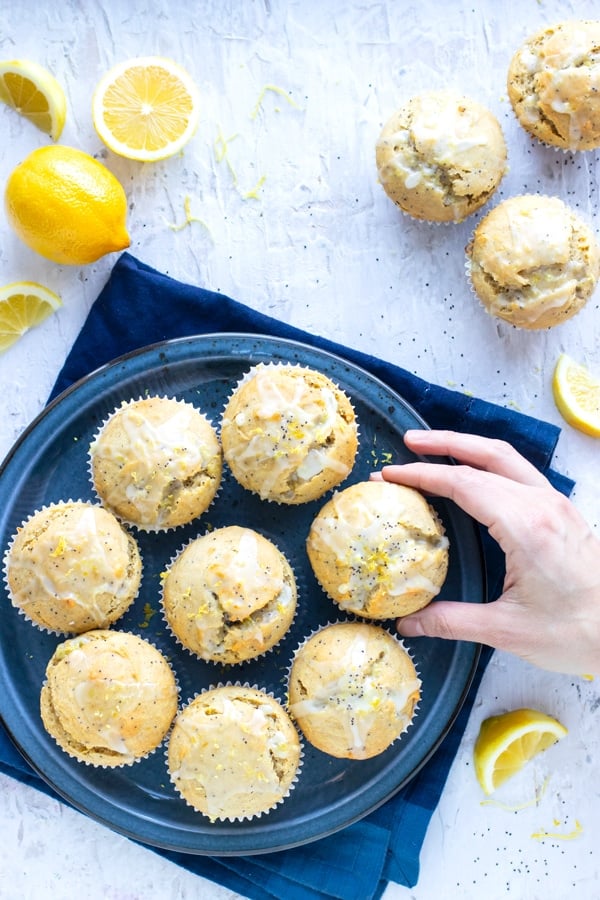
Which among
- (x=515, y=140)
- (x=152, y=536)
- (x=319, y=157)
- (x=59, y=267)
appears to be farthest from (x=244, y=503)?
(x=515, y=140)

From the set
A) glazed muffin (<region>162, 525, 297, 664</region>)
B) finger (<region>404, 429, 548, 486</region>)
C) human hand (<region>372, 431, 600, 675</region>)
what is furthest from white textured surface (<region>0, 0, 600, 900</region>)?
glazed muffin (<region>162, 525, 297, 664</region>)

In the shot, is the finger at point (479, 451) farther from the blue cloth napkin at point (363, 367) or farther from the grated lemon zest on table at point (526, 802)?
the grated lemon zest on table at point (526, 802)

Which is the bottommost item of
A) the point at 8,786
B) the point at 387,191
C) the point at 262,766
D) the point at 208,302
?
the point at 8,786

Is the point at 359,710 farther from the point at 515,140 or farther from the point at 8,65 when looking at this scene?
the point at 8,65

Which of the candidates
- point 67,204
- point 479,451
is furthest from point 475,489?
point 67,204

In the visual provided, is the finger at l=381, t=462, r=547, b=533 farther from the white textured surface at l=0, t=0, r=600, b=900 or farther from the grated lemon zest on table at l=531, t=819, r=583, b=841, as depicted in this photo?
the grated lemon zest on table at l=531, t=819, r=583, b=841

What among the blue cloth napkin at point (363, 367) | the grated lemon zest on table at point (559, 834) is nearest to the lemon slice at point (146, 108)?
the blue cloth napkin at point (363, 367)

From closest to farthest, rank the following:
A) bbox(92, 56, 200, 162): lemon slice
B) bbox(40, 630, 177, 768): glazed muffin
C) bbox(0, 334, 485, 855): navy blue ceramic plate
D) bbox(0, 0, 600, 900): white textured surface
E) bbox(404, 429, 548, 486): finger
Result: bbox(40, 630, 177, 768): glazed muffin, bbox(404, 429, 548, 486): finger, bbox(0, 334, 485, 855): navy blue ceramic plate, bbox(92, 56, 200, 162): lemon slice, bbox(0, 0, 600, 900): white textured surface
